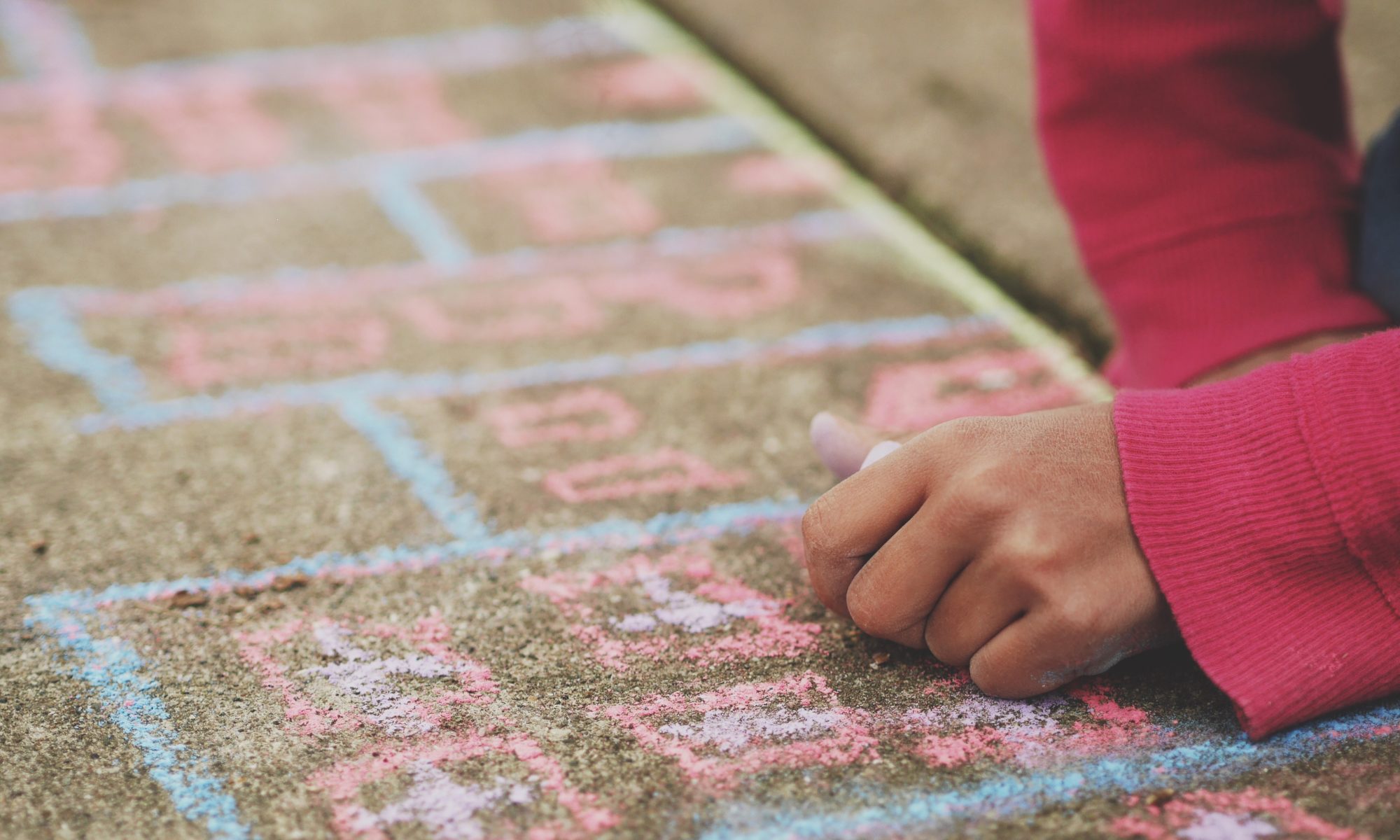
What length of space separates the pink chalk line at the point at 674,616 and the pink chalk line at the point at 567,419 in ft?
0.91

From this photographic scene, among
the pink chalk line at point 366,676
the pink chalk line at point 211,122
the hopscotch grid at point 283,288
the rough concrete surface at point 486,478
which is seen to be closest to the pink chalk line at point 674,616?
the rough concrete surface at point 486,478

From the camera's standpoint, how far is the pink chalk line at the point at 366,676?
1163 mm

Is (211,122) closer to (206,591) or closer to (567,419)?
(567,419)

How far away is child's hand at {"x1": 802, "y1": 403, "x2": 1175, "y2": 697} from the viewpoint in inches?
42.3

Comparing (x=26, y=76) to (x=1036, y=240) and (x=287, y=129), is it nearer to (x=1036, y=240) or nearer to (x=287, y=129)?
(x=287, y=129)

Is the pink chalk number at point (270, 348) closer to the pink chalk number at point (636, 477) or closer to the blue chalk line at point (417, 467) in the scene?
the blue chalk line at point (417, 467)

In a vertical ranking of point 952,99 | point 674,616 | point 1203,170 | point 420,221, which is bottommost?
point 674,616

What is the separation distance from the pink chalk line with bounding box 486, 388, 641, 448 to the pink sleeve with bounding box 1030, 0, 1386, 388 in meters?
0.62

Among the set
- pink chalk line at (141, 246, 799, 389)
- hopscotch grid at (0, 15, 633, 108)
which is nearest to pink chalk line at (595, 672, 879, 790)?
pink chalk line at (141, 246, 799, 389)

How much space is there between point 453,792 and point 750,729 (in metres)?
0.26

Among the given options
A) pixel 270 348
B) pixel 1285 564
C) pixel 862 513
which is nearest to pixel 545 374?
pixel 270 348

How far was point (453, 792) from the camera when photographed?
1.08 m

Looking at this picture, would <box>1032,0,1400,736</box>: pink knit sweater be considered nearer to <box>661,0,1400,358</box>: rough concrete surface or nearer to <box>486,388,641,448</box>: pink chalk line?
<box>661,0,1400,358</box>: rough concrete surface

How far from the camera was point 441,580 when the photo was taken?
137 centimetres
